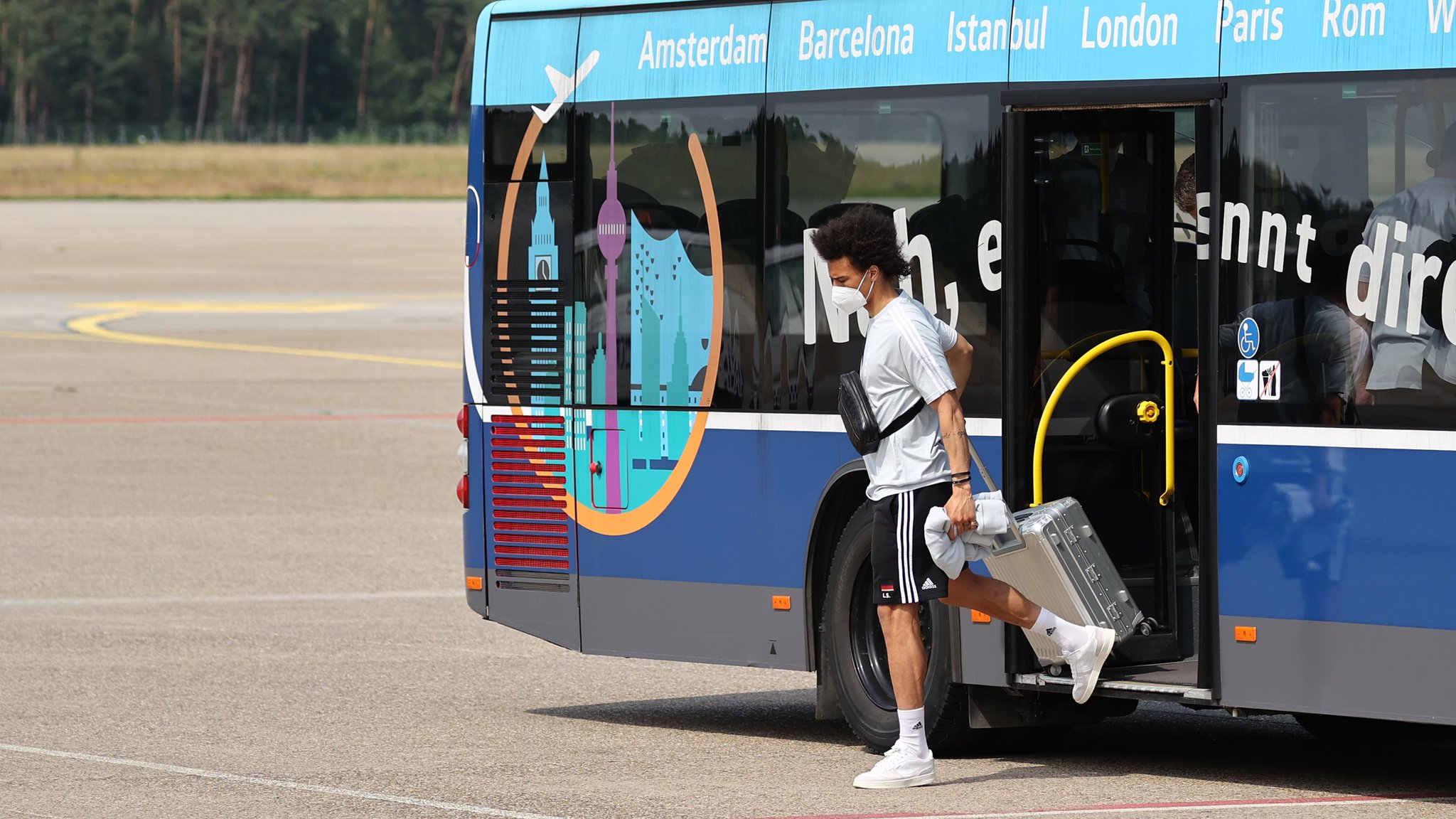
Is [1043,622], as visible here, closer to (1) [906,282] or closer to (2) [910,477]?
(2) [910,477]

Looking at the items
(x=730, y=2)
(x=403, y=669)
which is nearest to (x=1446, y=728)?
(x=730, y=2)

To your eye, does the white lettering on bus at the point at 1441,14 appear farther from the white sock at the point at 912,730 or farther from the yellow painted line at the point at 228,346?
the yellow painted line at the point at 228,346

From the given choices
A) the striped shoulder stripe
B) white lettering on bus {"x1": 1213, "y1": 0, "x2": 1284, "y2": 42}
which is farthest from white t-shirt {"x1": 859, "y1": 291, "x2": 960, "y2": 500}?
white lettering on bus {"x1": 1213, "y1": 0, "x2": 1284, "y2": 42}

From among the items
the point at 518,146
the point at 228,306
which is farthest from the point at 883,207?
the point at 228,306

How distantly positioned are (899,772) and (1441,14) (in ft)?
9.75

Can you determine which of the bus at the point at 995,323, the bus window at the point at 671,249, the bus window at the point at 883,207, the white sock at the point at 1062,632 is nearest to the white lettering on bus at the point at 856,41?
the bus at the point at 995,323

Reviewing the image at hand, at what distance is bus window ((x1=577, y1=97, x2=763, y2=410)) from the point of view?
31.3 feet

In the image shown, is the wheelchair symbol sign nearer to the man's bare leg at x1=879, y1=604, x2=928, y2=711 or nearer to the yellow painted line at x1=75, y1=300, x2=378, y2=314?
the man's bare leg at x1=879, y1=604, x2=928, y2=711

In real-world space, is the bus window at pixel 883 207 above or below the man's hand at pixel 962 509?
above

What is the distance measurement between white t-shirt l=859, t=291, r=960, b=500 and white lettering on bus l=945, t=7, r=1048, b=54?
3.60 feet

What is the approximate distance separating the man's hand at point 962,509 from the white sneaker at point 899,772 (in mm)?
840

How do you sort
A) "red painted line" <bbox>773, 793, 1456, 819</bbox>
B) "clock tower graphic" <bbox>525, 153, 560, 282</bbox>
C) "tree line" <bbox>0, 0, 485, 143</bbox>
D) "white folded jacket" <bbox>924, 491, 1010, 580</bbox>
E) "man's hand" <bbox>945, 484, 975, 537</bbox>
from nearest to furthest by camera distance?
"red painted line" <bbox>773, 793, 1456, 819</bbox> < "man's hand" <bbox>945, 484, 975, 537</bbox> < "white folded jacket" <bbox>924, 491, 1010, 580</bbox> < "clock tower graphic" <bbox>525, 153, 560, 282</bbox> < "tree line" <bbox>0, 0, 485, 143</bbox>

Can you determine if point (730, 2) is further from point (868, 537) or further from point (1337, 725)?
point (1337, 725)

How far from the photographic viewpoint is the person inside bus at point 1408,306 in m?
7.58
